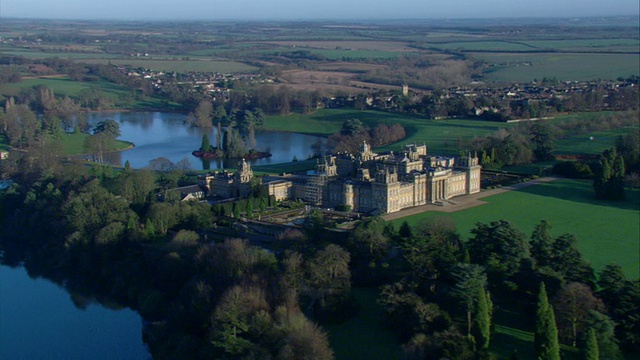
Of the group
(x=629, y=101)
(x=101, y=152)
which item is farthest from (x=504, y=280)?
(x=629, y=101)

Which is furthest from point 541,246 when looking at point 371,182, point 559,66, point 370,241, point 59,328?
point 559,66

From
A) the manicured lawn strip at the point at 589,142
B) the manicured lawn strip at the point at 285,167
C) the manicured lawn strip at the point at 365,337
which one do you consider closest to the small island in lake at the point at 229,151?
the manicured lawn strip at the point at 285,167

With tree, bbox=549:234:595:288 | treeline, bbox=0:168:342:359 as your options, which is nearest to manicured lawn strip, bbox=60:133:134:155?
treeline, bbox=0:168:342:359

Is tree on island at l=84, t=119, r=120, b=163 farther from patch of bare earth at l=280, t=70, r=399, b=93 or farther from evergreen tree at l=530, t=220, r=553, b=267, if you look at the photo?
patch of bare earth at l=280, t=70, r=399, b=93

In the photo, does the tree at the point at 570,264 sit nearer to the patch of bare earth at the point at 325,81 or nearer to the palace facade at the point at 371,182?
the palace facade at the point at 371,182

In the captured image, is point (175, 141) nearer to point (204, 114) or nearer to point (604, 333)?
point (204, 114)
